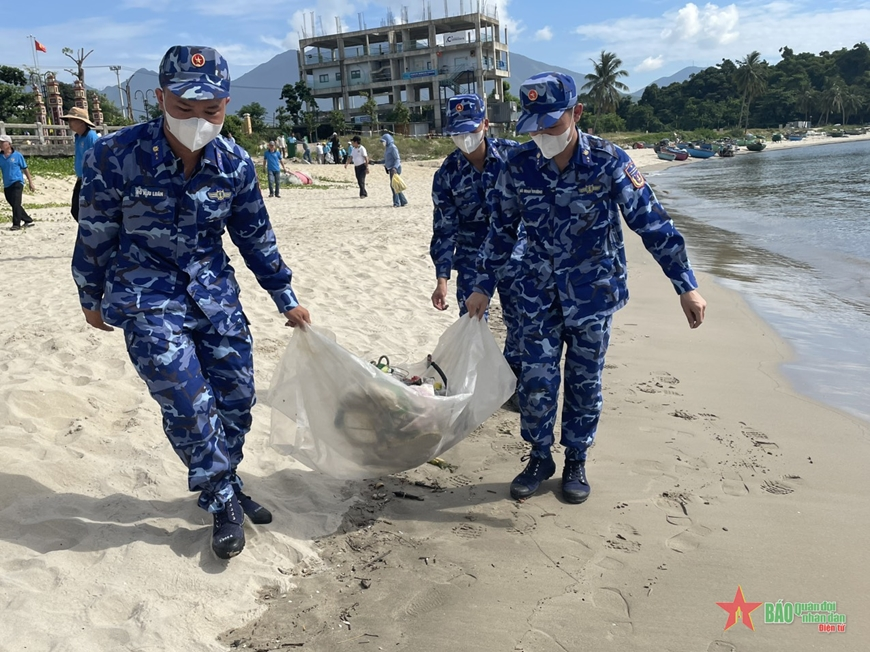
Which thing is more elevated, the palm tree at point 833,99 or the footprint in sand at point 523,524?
the palm tree at point 833,99

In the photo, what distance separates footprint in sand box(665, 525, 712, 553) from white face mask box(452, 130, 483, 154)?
218cm

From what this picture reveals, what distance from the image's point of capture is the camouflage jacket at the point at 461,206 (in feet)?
12.9

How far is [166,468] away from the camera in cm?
326

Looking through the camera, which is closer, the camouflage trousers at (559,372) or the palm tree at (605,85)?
the camouflage trousers at (559,372)

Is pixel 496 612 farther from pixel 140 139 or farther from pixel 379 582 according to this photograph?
pixel 140 139

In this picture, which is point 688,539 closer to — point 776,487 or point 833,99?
point 776,487

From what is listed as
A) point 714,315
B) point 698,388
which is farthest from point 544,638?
point 714,315

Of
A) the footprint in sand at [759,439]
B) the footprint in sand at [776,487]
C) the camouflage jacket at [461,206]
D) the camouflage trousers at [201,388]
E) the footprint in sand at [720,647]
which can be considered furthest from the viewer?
the camouflage jacket at [461,206]

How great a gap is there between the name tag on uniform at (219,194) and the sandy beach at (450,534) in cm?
121

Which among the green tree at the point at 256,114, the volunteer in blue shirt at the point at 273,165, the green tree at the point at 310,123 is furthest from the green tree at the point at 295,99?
the volunteer in blue shirt at the point at 273,165

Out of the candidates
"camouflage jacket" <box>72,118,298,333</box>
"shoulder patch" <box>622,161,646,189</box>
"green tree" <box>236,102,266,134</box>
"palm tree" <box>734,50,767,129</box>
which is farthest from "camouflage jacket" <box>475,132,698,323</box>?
"palm tree" <box>734,50,767,129</box>

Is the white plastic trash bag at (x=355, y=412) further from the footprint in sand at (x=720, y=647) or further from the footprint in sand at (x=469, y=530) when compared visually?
the footprint in sand at (x=720, y=647)

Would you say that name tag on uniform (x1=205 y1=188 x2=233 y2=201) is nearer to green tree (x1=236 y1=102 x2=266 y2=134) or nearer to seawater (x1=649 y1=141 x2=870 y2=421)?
seawater (x1=649 y1=141 x2=870 y2=421)

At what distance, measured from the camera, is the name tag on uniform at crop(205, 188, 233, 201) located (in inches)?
97.8
